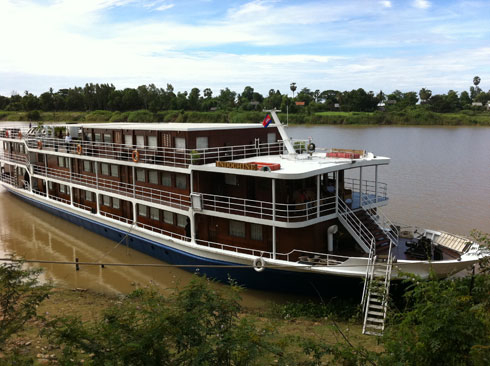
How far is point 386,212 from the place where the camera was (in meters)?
23.0

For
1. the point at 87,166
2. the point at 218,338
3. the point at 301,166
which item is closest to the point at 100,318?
the point at 218,338

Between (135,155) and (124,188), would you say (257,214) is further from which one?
(124,188)

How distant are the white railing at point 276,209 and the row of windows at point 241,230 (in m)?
0.30

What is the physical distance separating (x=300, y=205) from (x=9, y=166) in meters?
24.2

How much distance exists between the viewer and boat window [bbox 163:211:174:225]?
15.9 metres

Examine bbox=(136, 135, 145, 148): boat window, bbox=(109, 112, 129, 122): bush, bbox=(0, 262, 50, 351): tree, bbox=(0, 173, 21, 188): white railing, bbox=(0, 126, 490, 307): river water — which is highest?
bbox=(109, 112, 129, 122): bush

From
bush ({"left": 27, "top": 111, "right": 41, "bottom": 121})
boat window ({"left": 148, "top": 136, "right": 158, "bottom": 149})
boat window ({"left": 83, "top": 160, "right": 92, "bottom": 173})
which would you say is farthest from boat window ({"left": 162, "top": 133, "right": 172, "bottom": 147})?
bush ({"left": 27, "top": 111, "right": 41, "bottom": 121})

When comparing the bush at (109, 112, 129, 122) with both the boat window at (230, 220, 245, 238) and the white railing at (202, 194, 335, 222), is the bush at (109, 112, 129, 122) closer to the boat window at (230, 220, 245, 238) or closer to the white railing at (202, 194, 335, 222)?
the white railing at (202, 194, 335, 222)

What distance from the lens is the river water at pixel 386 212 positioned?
53.4ft

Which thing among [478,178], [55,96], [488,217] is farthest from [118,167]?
[55,96]

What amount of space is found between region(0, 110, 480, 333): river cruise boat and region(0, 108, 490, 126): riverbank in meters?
44.9

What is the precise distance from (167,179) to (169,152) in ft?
4.43

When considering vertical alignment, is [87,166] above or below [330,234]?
above

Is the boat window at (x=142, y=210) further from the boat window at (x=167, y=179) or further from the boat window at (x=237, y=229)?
the boat window at (x=237, y=229)
